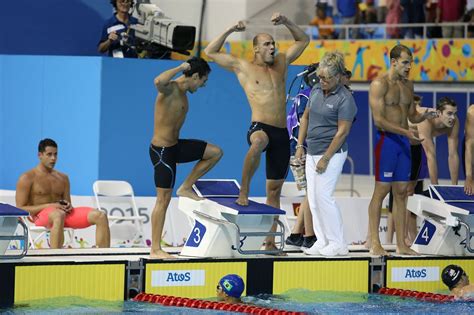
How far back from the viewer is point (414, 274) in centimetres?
973

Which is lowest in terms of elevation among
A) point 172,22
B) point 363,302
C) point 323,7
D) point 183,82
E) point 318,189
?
point 363,302

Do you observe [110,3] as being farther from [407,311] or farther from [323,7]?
[323,7]

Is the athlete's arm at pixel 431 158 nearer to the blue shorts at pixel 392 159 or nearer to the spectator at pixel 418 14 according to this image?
the blue shorts at pixel 392 159

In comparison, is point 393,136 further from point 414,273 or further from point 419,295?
point 419,295

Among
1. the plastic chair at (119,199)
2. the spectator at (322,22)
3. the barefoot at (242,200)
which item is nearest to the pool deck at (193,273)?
the barefoot at (242,200)

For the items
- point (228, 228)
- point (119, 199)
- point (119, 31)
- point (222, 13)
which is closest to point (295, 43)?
point (228, 228)

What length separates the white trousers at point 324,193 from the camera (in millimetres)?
9328

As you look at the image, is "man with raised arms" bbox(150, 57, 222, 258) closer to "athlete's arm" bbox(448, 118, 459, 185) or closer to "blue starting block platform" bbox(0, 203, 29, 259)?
"blue starting block platform" bbox(0, 203, 29, 259)

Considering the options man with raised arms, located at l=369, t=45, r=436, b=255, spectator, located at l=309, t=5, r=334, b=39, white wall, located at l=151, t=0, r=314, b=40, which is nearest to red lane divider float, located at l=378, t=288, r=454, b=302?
man with raised arms, located at l=369, t=45, r=436, b=255

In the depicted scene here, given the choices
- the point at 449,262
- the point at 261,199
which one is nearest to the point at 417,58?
the point at 261,199

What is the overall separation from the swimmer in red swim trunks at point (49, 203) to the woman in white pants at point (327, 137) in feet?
7.23

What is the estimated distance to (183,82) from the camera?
9.08m

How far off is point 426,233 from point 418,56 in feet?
39.6

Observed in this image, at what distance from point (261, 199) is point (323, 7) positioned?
10367 mm
